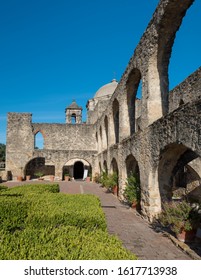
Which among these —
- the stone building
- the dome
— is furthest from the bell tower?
the stone building

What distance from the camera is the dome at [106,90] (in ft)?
117

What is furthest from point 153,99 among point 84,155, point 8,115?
point 8,115

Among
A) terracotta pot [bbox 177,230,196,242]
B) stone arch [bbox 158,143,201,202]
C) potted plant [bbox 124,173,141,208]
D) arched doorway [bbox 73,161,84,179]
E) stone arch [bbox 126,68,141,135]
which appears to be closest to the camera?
terracotta pot [bbox 177,230,196,242]

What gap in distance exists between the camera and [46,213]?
5.44 meters

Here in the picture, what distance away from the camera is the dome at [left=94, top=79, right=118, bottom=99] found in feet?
117

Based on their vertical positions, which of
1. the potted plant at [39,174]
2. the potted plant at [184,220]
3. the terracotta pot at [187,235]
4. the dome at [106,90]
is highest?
the dome at [106,90]

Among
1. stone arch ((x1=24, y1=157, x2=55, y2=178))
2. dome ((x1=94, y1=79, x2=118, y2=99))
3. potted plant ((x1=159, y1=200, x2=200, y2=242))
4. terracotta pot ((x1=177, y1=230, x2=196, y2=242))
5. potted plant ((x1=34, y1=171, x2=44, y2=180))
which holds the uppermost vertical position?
dome ((x1=94, y1=79, x2=118, y2=99))

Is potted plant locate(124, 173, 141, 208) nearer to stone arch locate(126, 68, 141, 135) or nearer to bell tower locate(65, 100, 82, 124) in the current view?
stone arch locate(126, 68, 141, 135)

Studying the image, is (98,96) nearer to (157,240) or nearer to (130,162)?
(130,162)

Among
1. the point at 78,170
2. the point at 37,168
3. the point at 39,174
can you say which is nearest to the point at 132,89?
the point at 39,174

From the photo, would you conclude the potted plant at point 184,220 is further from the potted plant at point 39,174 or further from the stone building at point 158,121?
the potted plant at point 39,174

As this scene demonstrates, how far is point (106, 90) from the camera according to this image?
36375 mm

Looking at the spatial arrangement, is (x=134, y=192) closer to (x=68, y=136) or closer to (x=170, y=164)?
(x=170, y=164)

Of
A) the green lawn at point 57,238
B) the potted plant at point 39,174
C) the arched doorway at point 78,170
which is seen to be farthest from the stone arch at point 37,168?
the green lawn at point 57,238
